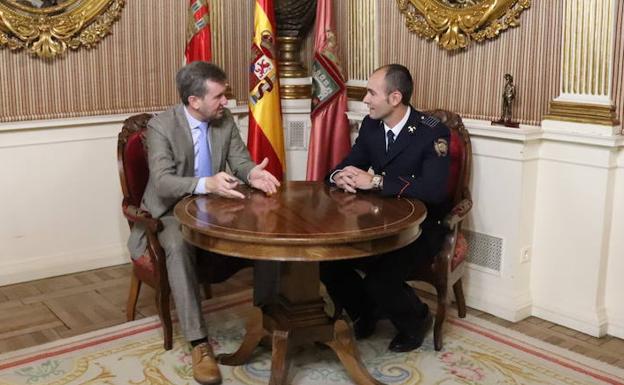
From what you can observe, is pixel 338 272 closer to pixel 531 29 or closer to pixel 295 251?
pixel 295 251

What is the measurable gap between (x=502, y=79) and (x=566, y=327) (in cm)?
118

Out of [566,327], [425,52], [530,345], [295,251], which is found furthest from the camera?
[425,52]

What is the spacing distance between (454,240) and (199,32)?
190cm

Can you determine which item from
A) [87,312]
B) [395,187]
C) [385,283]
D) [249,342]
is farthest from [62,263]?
[395,187]

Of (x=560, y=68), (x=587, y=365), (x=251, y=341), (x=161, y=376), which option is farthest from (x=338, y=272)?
(x=560, y=68)

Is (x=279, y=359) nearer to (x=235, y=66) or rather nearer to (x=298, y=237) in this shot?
(x=298, y=237)

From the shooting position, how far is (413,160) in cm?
311

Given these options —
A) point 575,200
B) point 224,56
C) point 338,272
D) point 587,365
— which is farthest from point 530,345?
point 224,56

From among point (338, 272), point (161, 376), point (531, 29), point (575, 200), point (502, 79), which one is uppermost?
point (531, 29)

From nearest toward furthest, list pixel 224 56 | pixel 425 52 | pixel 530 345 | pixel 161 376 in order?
pixel 161 376 < pixel 530 345 < pixel 425 52 < pixel 224 56

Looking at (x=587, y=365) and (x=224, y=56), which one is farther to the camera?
(x=224, y=56)

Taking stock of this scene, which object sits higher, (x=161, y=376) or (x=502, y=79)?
(x=502, y=79)

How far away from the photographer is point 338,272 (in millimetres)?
3180

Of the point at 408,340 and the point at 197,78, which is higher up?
the point at 197,78
